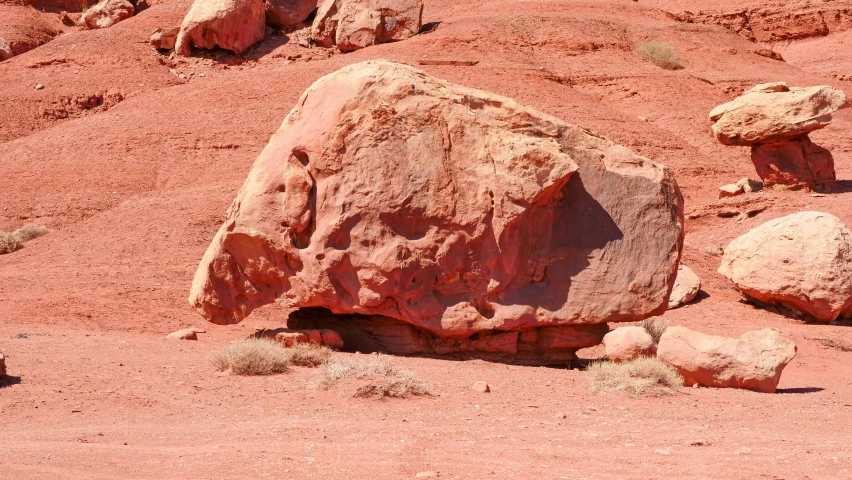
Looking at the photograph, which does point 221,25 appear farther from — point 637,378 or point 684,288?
point 637,378

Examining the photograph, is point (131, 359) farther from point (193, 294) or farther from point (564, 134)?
point (564, 134)

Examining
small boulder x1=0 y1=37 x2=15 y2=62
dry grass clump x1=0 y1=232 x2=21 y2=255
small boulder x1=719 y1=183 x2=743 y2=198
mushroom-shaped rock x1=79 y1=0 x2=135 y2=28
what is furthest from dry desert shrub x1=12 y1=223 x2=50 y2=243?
mushroom-shaped rock x1=79 y1=0 x2=135 y2=28

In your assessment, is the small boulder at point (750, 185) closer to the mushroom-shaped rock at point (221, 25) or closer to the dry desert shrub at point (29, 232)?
the dry desert shrub at point (29, 232)

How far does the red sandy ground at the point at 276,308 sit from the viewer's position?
6.66 m

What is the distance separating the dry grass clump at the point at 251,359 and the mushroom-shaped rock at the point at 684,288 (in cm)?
912

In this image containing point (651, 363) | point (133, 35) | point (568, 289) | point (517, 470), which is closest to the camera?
point (517, 470)

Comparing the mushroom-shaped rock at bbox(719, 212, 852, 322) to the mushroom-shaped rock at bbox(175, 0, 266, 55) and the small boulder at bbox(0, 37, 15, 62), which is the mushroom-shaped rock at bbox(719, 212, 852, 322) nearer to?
the mushroom-shaped rock at bbox(175, 0, 266, 55)

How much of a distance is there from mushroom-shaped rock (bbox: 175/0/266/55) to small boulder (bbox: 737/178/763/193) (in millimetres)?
17299

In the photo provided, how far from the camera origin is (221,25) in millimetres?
33062

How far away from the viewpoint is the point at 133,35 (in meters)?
34.8

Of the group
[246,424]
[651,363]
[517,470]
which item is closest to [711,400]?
[651,363]

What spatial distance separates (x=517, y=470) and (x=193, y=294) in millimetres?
5927

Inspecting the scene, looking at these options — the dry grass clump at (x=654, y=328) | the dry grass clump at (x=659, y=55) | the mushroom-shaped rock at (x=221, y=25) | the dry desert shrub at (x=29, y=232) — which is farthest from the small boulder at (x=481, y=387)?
the dry grass clump at (x=659, y=55)

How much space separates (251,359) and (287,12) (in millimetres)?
27671
